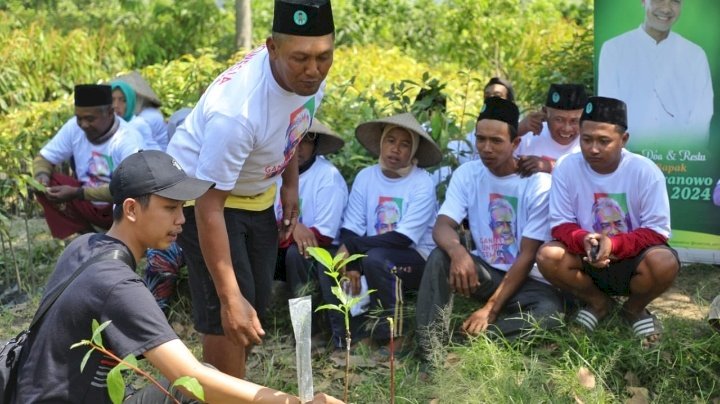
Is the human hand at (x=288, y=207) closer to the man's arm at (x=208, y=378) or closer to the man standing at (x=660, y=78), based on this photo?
the man's arm at (x=208, y=378)

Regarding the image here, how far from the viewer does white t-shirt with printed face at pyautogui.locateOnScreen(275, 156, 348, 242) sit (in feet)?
20.2

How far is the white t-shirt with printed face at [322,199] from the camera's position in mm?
6148

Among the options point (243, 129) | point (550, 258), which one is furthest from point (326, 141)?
point (243, 129)

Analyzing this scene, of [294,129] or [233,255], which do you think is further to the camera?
[233,255]

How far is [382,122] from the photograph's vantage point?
6.13m

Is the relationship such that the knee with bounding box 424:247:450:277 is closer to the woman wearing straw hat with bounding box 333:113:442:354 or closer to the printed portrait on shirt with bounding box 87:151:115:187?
the woman wearing straw hat with bounding box 333:113:442:354

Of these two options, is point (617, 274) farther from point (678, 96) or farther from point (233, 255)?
point (233, 255)

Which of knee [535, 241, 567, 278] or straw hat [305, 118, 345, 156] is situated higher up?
straw hat [305, 118, 345, 156]

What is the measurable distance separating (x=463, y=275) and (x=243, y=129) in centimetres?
187

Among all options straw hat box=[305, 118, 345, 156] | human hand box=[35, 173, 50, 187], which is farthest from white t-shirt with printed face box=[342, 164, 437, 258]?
human hand box=[35, 173, 50, 187]

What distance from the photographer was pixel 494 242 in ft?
18.4

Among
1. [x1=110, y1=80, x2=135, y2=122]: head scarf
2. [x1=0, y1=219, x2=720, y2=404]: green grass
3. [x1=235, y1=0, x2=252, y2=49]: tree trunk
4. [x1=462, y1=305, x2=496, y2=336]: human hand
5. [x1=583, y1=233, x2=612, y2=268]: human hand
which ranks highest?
[x1=235, y1=0, x2=252, y2=49]: tree trunk

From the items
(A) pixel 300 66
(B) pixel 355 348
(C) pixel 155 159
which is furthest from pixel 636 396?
(C) pixel 155 159

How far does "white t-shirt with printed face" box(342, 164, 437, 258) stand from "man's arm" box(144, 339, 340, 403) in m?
2.81
